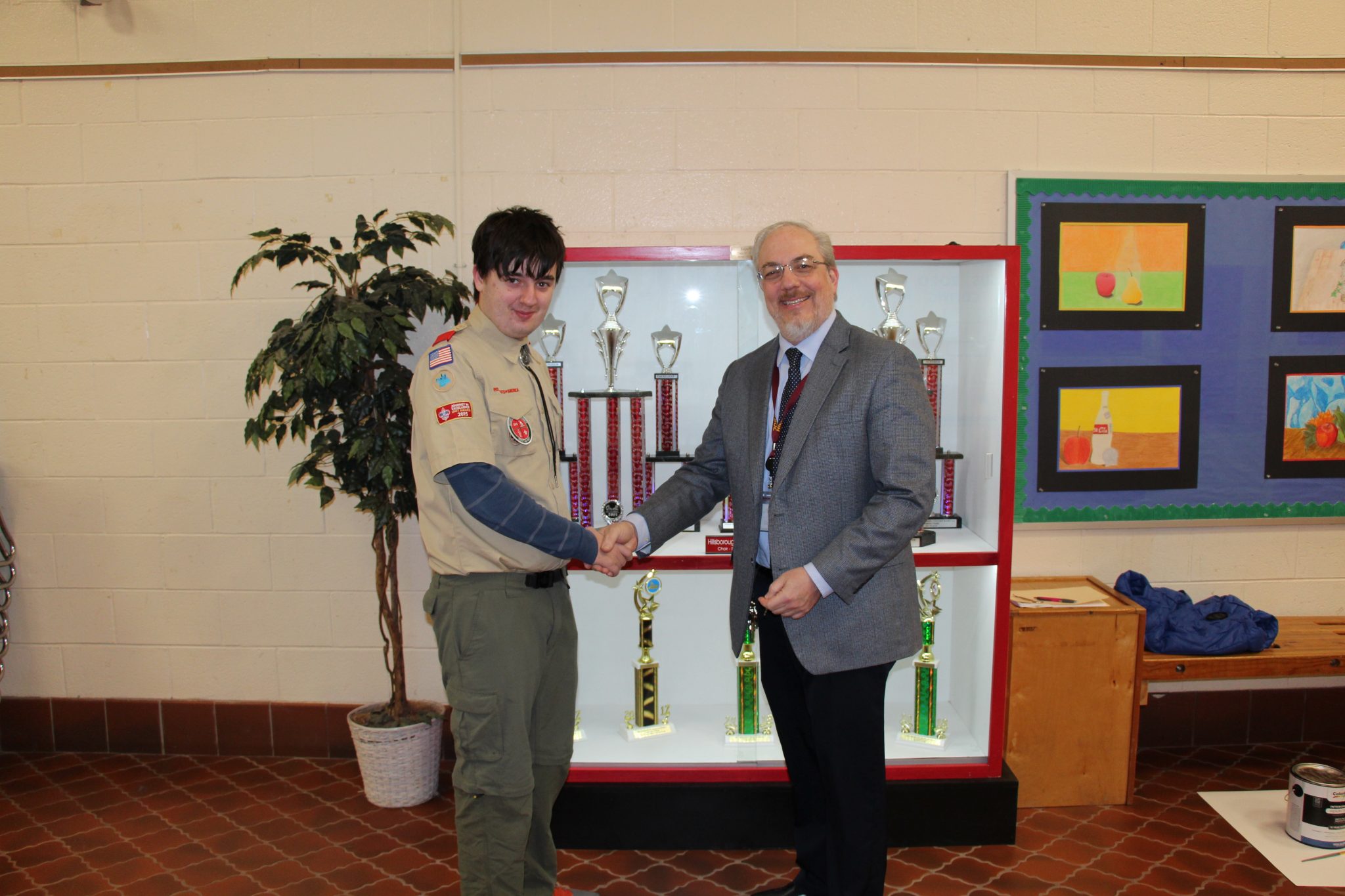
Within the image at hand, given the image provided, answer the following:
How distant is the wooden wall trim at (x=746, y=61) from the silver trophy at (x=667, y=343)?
3.23 feet

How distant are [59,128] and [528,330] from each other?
2.30m

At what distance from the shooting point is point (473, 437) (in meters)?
1.86

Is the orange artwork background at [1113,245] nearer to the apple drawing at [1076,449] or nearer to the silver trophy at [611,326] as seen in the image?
the apple drawing at [1076,449]

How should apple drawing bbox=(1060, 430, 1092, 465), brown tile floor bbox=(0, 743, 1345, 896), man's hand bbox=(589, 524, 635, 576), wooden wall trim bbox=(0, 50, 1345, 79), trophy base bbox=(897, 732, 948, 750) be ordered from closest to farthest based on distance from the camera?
man's hand bbox=(589, 524, 635, 576)
brown tile floor bbox=(0, 743, 1345, 896)
trophy base bbox=(897, 732, 948, 750)
wooden wall trim bbox=(0, 50, 1345, 79)
apple drawing bbox=(1060, 430, 1092, 465)

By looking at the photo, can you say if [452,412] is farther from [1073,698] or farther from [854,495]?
[1073,698]

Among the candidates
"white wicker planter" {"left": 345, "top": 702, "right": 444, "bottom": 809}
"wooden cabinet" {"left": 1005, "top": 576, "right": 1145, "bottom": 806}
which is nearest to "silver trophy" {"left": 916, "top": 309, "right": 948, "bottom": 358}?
"wooden cabinet" {"left": 1005, "top": 576, "right": 1145, "bottom": 806}

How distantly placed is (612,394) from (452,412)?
0.98 m

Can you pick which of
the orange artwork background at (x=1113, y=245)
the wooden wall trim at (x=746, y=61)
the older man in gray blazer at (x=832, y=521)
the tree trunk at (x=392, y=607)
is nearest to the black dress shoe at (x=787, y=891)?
the older man in gray blazer at (x=832, y=521)

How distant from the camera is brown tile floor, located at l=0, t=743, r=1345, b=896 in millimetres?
2447

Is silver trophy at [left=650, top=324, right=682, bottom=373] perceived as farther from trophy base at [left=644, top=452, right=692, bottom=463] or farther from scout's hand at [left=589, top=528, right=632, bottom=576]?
scout's hand at [left=589, top=528, right=632, bottom=576]

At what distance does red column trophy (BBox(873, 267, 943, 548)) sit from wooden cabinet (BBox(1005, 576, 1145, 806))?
1.69 feet

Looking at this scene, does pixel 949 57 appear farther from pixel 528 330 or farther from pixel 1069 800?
pixel 1069 800

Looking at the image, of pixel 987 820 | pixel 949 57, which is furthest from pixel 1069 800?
pixel 949 57

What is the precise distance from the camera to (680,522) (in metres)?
2.32
